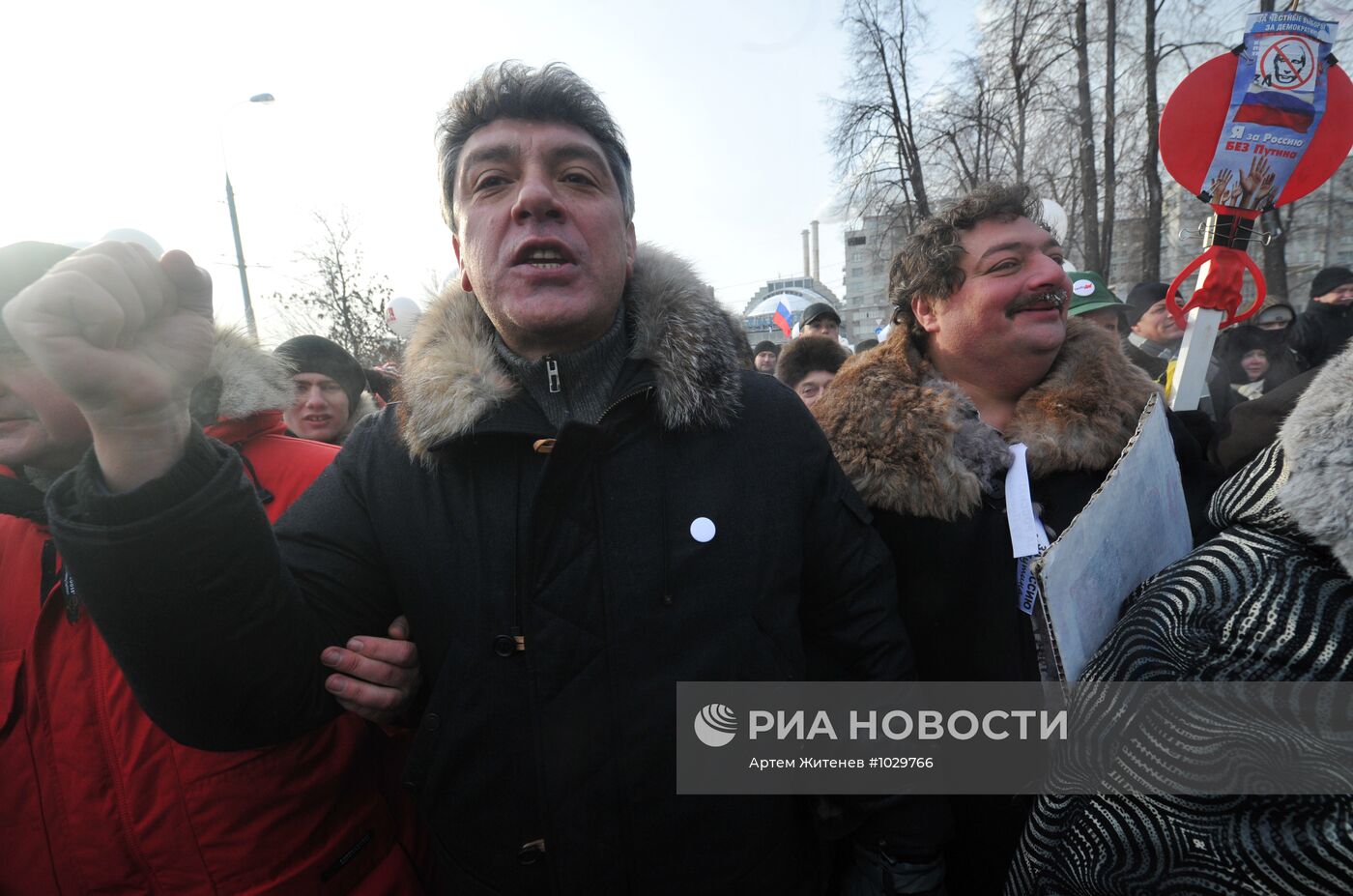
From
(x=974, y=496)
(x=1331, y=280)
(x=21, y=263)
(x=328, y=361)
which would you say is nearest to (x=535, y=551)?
(x=974, y=496)

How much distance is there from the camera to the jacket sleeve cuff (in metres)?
1.03

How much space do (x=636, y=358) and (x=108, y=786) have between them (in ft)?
5.10

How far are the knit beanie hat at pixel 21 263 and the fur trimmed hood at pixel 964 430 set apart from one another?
1.95 m

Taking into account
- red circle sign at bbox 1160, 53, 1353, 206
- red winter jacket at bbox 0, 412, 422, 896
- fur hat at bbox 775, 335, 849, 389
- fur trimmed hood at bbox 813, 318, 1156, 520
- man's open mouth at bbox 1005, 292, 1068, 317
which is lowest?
red winter jacket at bbox 0, 412, 422, 896

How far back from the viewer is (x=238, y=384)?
Result: 5.81 ft

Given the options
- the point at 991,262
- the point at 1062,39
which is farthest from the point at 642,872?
the point at 1062,39

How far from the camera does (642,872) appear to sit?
1.34 m

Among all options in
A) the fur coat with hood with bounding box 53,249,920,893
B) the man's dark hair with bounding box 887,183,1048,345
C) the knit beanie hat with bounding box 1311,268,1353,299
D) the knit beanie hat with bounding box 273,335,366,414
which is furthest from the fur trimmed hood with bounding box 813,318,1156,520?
the knit beanie hat with bounding box 1311,268,1353,299

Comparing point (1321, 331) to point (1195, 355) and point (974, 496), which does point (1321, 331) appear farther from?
point (974, 496)

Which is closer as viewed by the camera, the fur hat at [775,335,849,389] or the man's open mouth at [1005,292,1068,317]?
the man's open mouth at [1005,292,1068,317]

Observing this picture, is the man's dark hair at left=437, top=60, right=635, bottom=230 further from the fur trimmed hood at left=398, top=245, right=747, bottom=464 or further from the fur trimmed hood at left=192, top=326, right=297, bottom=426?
the fur trimmed hood at left=192, top=326, right=297, bottom=426

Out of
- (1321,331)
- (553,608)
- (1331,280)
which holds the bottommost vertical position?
(1321,331)

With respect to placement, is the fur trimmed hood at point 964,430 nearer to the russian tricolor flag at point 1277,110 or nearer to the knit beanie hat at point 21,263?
the russian tricolor flag at point 1277,110

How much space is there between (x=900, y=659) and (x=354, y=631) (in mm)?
1253
